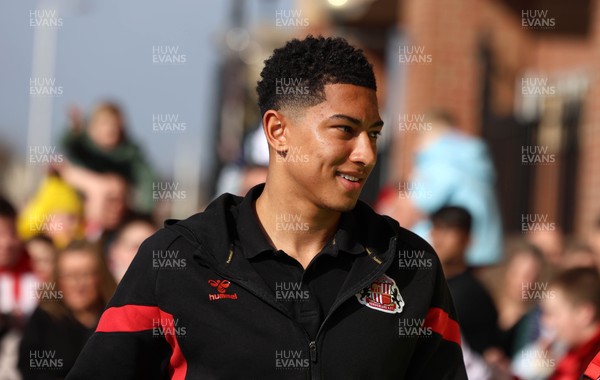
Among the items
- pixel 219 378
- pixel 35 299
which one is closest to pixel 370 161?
pixel 219 378

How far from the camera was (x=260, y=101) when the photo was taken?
4.00 meters

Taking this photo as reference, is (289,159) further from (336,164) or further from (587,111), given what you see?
(587,111)

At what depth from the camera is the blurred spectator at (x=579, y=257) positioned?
7.49m

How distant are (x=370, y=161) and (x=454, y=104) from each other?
10821 mm

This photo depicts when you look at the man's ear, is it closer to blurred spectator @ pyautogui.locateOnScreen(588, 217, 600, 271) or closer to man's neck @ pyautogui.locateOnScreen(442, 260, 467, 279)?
man's neck @ pyautogui.locateOnScreen(442, 260, 467, 279)

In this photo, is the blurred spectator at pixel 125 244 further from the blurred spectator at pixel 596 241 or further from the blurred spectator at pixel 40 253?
the blurred spectator at pixel 596 241

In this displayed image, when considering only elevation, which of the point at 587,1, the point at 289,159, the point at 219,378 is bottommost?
the point at 219,378

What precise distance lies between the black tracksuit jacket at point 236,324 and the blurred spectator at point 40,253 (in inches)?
204

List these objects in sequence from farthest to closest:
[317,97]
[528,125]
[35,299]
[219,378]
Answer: [528,125]
[35,299]
[317,97]
[219,378]

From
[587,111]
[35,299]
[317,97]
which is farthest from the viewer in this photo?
[587,111]

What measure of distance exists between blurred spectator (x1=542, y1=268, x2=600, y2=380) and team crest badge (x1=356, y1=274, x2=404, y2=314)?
10.2 feet

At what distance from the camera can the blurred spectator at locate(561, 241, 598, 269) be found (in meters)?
7.49

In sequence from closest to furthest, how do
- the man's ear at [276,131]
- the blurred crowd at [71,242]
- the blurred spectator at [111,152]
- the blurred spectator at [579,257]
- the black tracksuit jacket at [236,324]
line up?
the black tracksuit jacket at [236,324] → the man's ear at [276,131] → the blurred crowd at [71,242] → the blurred spectator at [579,257] → the blurred spectator at [111,152]

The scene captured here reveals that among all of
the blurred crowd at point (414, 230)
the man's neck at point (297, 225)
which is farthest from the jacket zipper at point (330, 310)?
the blurred crowd at point (414, 230)
